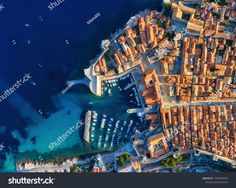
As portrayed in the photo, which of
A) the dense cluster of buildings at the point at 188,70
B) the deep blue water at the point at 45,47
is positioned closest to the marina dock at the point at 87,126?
the deep blue water at the point at 45,47

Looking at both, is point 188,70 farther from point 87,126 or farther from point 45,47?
point 45,47

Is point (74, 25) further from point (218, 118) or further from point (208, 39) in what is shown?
point (218, 118)

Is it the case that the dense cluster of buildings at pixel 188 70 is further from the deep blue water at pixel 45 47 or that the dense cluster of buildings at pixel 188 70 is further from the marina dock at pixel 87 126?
the marina dock at pixel 87 126

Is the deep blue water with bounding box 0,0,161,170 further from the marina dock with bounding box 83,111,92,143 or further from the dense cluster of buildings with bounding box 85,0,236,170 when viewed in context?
the dense cluster of buildings with bounding box 85,0,236,170

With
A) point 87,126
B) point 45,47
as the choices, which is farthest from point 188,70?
point 45,47

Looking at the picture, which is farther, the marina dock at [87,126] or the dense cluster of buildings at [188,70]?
the marina dock at [87,126]

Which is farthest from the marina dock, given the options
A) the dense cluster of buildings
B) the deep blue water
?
the dense cluster of buildings

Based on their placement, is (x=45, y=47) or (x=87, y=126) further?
(x=45, y=47)

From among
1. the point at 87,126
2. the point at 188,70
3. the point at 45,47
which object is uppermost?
the point at 45,47
